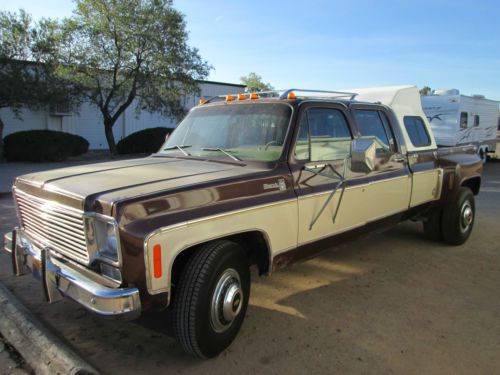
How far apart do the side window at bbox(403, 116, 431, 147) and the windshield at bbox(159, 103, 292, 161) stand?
2213 mm

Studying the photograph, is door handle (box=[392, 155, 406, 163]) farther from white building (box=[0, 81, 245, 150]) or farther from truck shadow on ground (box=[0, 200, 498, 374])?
white building (box=[0, 81, 245, 150])

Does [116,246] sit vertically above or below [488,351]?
above

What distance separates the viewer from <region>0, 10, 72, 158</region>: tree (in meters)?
15.4

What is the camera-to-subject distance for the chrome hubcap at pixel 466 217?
5732 millimetres

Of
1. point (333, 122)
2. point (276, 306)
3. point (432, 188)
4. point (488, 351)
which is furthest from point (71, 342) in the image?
point (432, 188)

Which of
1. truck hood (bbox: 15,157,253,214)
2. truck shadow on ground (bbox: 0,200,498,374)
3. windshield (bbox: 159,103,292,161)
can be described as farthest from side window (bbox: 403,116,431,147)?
truck hood (bbox: 15,157,253,214)

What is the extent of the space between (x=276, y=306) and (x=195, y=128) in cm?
192

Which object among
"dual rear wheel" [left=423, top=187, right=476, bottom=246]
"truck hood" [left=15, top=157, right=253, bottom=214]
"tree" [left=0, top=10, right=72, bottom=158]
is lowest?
"dual rear wheel" [left=423, top=187, right=476, bottom=246]

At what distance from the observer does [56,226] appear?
295 cm

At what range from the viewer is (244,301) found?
10.5 ft

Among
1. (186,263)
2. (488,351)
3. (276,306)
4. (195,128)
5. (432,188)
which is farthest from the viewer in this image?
(432,188)

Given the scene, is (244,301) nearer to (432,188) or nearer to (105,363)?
(105,363)

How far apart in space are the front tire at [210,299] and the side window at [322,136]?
111cm

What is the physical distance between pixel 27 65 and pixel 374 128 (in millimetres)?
15723
